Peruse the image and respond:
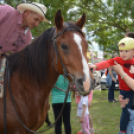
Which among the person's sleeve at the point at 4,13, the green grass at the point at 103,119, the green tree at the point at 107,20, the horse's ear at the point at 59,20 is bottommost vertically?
the green grass at the point at 103,119

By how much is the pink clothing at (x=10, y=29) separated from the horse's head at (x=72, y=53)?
832 mm

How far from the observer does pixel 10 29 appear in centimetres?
262

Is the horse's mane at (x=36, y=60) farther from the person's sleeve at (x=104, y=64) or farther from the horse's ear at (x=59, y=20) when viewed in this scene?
the person's sleeve at (x=104, y=64)

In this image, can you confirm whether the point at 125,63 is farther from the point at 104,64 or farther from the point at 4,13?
the point at 4,13

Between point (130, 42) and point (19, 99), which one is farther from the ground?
point (130, 42)

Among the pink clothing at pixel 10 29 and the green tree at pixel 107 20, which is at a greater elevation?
the green tree at pixel 107 20

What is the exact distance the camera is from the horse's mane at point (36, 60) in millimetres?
2197

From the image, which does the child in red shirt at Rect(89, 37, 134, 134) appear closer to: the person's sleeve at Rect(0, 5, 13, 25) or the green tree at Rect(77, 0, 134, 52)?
the person's sleeve at Rect(0, 5, 13, 25)

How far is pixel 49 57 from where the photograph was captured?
86.4 inches

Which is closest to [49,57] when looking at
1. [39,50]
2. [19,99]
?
[39,50]

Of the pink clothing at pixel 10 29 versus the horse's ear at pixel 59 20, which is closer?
the horse's ear at pixel 59 20

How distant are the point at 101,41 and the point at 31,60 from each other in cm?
586

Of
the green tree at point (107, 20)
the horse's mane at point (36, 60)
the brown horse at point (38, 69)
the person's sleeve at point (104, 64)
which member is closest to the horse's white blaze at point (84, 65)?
the brown horse at point (38, 69)

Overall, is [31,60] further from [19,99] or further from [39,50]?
[19,99]
